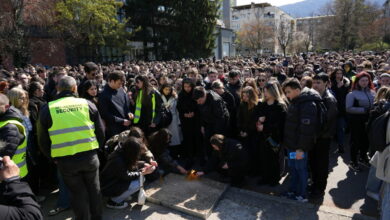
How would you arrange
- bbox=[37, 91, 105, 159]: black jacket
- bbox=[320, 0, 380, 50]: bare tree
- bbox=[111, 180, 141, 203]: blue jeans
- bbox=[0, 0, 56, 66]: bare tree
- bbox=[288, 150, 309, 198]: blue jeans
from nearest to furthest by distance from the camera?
bbox=[37, 91, 105, 159]: black jacket < bbox=[288, 150, 309, 198]: blue jeans < bbox=[111, 180, 141, 203]: blue jeans < bbox=[0, 0, 56, 66]: bare tree < bbox=[320, 0, 380, 50]: bare tree

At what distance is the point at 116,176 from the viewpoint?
3.90m

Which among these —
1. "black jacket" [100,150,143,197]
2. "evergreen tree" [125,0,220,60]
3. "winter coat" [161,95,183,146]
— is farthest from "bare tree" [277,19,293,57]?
"black jacket" [100,150,143,197]

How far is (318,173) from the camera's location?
4184 mm

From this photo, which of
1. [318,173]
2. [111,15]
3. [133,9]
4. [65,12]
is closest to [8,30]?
[65,12]

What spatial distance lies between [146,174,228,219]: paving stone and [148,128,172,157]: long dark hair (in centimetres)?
51

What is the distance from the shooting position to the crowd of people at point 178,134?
3.09m

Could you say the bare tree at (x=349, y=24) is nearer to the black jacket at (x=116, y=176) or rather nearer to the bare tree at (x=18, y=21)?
the bare tree at (x=18, y=21)

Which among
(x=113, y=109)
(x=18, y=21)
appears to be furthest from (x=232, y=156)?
(x=18, y=21)

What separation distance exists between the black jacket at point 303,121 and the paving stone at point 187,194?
1.42 metres

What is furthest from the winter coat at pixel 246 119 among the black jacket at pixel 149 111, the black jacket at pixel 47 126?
the black jacket at pixel 47 126

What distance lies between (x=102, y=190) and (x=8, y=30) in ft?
62.1

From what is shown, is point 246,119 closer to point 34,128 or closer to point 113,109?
point 113,109

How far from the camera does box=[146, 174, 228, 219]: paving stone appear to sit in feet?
12.8

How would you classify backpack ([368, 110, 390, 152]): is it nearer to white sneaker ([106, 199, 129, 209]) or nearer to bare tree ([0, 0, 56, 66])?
white sneaker ([106, 199, 129, 209])
